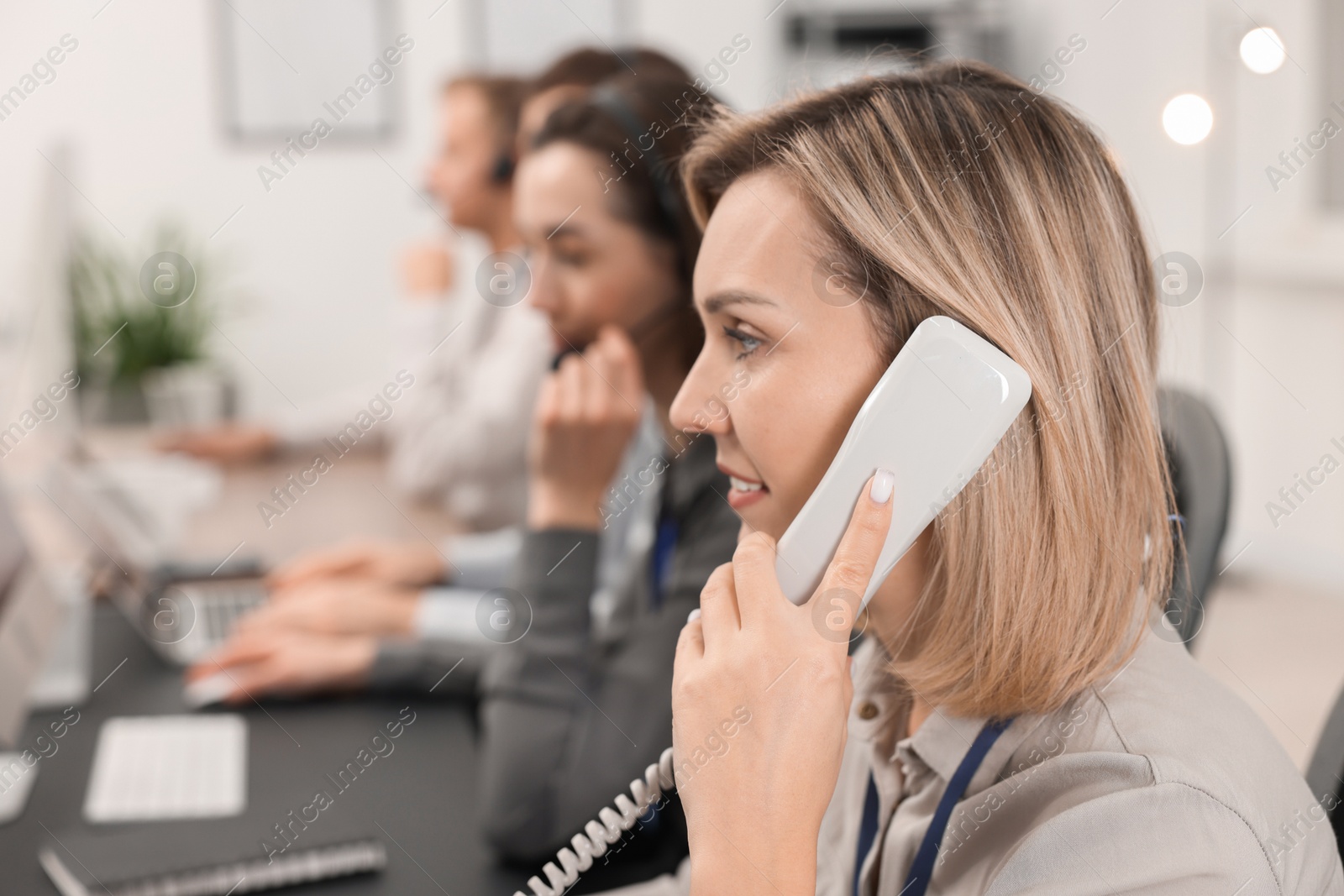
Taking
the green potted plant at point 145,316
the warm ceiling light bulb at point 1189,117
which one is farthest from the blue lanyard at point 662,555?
the green potted plant at point 145,316

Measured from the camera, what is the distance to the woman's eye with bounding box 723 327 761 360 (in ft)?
2.26

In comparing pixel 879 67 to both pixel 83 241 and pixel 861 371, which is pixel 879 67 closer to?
pixel 861 371

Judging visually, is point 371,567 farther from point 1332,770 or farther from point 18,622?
point 1332,770

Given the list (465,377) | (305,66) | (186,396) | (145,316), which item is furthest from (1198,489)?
(305,66)

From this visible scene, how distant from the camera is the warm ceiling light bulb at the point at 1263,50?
1.87 meters

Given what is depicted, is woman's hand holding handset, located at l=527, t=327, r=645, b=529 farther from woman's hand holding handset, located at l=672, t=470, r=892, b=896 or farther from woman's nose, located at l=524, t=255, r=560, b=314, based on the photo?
woman's hand holding handset, located at l=672, t=470, r=892, b=896

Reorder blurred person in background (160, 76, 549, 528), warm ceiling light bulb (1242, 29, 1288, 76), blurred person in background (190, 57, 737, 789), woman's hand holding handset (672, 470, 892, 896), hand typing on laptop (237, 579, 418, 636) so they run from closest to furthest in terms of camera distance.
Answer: woman's hand holding handset (672, 470, 892, 896)
blurred person in background (190, 57, 737, 789)
hand typing on laptop (237, 579, 418, 636)
warm ceiling light bulb (1242, 29, 1288, 76)
blurred person in background (160, 76, 549, 528)

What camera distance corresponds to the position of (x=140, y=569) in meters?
1.54

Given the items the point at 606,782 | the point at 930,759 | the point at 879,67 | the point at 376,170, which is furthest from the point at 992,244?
the point at 376,170

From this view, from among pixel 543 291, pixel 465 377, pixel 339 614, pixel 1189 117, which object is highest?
pixel 1189 117

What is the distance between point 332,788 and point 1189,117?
3.61ft

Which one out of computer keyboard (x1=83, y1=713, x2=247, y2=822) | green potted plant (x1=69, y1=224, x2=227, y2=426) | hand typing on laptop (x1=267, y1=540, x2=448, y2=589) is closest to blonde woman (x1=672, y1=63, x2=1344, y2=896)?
computer keyboard (x1=83, y1=713, x2=247, y2=822)

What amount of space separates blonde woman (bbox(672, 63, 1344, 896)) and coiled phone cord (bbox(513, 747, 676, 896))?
0.23ft

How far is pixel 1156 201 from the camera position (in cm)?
353
